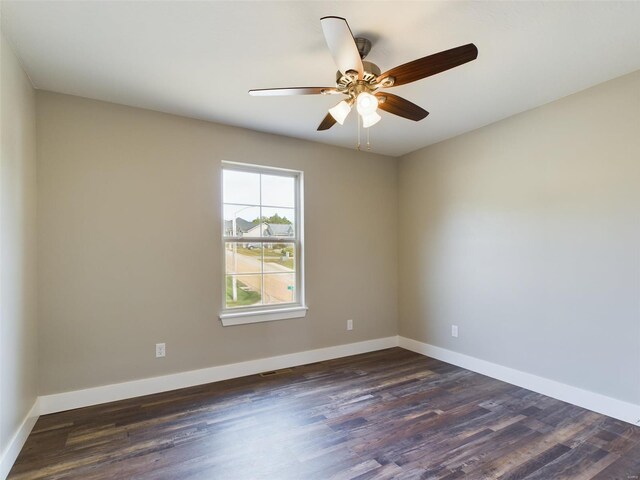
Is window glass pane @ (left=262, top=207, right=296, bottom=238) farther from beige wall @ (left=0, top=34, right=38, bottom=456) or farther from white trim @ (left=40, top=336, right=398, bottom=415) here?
beige wall @ (left=0, top=34, right=38, bottom=456)

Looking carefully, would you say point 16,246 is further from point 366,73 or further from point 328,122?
point 366,73

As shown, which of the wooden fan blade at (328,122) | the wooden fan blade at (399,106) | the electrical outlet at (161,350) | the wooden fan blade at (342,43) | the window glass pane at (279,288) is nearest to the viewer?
the wooden fan blade at (342,43)

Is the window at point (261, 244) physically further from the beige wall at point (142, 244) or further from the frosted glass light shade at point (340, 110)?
the frosted glass light shade at point (340, 110)

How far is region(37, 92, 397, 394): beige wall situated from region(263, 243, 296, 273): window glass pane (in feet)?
0.69

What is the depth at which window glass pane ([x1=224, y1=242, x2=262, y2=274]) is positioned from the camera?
3.39m

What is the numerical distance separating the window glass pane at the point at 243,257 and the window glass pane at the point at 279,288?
0.16 metres

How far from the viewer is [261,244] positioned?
11.7ft

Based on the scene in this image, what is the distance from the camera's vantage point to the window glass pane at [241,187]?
341 cm

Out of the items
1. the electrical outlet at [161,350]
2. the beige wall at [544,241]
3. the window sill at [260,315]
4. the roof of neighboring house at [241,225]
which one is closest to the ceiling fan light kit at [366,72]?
the beige wall at [544,241]

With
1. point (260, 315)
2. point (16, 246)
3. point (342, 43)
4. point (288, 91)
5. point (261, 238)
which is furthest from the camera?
point (261, 238)

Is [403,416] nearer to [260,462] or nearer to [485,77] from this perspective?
[260,462]

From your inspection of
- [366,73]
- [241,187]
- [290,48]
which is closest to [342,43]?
[366,73]

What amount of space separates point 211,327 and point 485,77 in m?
3.08

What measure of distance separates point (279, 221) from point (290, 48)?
190 centimetres
